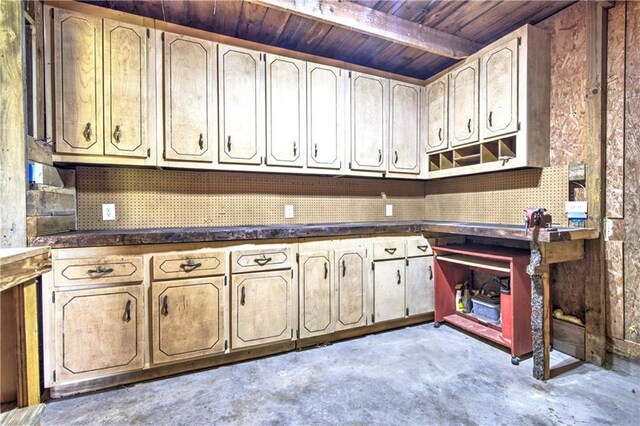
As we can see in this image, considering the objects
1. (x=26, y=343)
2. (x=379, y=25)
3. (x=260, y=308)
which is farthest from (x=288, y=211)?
(x=26, y=343)

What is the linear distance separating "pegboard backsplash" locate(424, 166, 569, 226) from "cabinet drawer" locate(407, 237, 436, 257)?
2.05 feet

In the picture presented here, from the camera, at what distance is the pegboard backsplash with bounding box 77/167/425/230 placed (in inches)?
94.8

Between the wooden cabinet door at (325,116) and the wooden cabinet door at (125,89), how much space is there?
1.32 meters

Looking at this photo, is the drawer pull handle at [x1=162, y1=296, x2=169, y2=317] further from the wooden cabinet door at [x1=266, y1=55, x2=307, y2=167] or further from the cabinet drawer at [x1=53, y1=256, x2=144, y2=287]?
the wooden cabinet door at [x1=266, y1=55, x2=307, y2=167]

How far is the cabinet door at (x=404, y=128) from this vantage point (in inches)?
124

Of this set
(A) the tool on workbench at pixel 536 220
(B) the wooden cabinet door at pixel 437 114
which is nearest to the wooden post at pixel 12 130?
(A) the tool on workbench at pixel 536 220

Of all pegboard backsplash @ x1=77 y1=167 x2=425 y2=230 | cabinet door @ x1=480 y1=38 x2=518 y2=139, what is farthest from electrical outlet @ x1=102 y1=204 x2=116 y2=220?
cabinet door @ x1=480 y1=38 x2=518 y2=139

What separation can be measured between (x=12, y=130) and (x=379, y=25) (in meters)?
2.55

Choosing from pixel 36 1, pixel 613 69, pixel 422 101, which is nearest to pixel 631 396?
pixel 613 69

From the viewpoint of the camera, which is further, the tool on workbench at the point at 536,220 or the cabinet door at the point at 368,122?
the cabinet door at the point at 368,122

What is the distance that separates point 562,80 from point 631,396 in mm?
2220

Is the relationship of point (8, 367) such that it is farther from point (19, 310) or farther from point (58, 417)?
point (58, 417)

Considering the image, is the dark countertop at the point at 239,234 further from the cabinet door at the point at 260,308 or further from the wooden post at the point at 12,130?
the cabinet door at the point at 260,308

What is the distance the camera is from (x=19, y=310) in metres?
1.06
